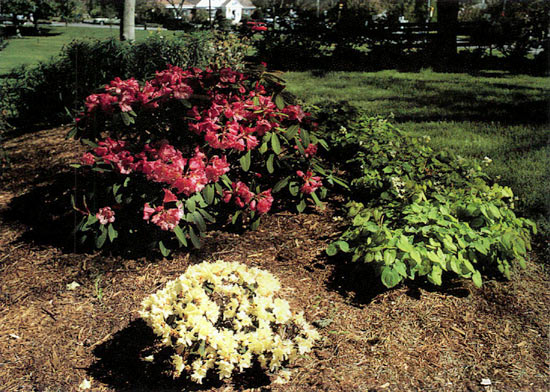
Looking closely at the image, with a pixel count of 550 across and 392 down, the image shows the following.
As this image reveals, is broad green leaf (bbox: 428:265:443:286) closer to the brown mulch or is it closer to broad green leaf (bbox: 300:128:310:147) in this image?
the brown mulch

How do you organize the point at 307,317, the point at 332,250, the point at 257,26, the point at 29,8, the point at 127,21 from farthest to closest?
the point at 29,8 < the point at 127,21 < the point at 257,26 < the point at 332,250 < the point at 307,317

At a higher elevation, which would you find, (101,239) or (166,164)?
(166,164)

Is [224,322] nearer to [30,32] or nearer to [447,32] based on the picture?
[447,32]

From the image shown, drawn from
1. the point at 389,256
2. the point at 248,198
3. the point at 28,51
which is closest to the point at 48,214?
the point at 248,198

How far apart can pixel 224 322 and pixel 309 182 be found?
165 cm

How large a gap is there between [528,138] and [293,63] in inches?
303

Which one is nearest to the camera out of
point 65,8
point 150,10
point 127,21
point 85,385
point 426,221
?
point 85,385

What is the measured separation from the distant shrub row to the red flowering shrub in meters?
2.90

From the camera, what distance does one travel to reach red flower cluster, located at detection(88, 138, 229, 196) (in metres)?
3.10

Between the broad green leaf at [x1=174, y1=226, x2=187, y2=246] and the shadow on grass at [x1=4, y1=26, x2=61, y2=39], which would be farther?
the shadow on grass at [x1=4, y1=26, x2=61, y2=39]

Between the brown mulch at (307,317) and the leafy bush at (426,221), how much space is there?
207 mm

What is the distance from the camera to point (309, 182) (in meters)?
3.89

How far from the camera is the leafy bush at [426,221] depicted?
2.95 meters

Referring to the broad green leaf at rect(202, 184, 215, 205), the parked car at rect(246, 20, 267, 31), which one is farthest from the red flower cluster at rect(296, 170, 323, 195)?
the parked car at rect(246, 20, 267, 31)
